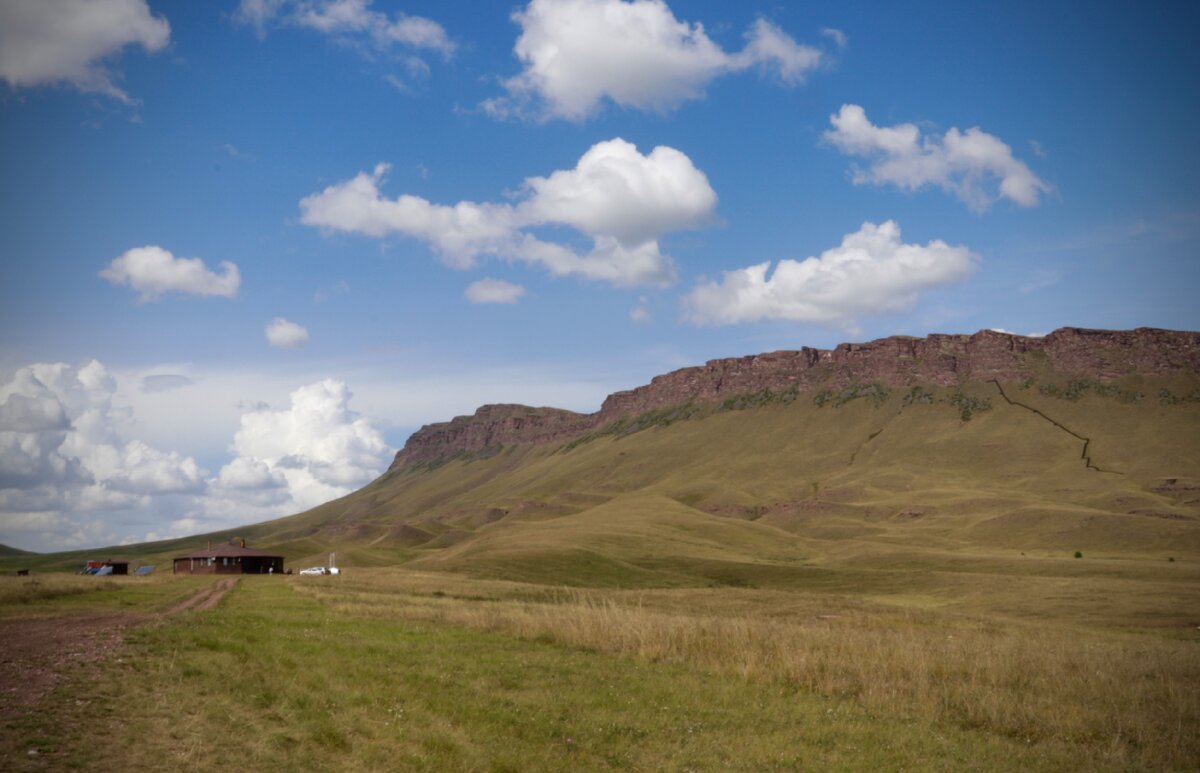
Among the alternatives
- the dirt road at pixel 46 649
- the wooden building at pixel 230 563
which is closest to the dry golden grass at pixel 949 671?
the dirt road at pixel 46 649

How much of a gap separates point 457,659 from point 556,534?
93942 millimetres

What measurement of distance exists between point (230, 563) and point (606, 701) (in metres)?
93.3

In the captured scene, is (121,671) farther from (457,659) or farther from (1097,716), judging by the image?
(1097,716)

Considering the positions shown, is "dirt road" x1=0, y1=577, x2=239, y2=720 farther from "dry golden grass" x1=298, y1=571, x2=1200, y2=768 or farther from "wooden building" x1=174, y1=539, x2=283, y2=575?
"wooden building" x1=174, y1=539, x2=283, y2=575

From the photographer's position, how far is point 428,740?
14656 mm

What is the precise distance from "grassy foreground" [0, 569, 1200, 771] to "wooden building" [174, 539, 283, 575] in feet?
257

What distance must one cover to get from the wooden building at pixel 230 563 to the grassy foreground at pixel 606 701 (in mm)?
78265

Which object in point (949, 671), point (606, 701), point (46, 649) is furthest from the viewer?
point (949, 671)

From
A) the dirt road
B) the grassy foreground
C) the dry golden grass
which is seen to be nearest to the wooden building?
the dirt road

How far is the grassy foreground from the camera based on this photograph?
14070 millimetres

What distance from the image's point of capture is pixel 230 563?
100875 millimetres

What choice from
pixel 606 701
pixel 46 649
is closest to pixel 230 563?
pixel 46 649

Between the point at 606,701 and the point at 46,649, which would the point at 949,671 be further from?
the point at 46,649

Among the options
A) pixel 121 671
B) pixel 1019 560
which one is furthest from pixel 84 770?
pixel 1019 560
